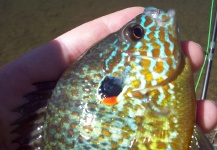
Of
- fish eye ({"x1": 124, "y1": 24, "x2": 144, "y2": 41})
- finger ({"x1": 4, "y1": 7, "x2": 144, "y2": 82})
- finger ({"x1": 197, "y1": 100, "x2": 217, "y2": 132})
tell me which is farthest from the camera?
finger ({"x1": 4, "y1": 7, "x2": 144, "y2": 82})

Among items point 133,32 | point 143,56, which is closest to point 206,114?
point 143,56

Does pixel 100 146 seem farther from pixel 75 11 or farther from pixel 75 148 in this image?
pixel 75 11

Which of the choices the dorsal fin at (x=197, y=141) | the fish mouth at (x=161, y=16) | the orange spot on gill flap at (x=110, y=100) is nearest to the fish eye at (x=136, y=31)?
the fish mouth at (x=161, y=16)

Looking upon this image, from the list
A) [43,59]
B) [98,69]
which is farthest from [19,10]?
[98,69]

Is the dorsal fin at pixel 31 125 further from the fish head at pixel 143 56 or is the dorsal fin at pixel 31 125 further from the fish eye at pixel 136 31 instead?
the fish eye at pixel 136 31

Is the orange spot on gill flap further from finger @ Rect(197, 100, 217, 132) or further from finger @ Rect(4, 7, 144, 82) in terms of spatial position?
finger @ Rect(4, 7, 144, 82)

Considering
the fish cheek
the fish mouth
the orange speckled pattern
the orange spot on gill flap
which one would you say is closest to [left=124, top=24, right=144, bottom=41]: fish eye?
the orange speckled pattern
